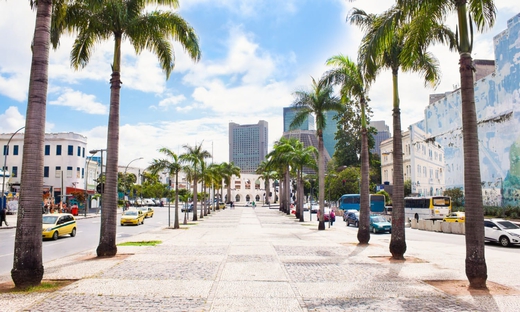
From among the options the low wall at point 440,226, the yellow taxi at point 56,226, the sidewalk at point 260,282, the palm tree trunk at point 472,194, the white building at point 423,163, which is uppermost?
the white building at point 423,163

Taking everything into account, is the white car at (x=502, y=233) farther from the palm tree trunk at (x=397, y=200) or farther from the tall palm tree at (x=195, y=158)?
the tall palm tree at (x=195, y=158)

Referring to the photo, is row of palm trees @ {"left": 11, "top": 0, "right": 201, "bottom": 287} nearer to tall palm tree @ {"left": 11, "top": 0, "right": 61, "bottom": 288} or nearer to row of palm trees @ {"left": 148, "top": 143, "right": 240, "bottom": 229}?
tall palm tree @ {"left": 11, "top": 0, "right": 61, "bottom": 288}

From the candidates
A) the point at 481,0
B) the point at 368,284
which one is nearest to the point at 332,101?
the point at 481,0

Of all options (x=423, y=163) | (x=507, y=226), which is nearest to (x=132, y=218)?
(x=507, y=226)

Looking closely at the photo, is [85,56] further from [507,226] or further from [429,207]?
[429,207]

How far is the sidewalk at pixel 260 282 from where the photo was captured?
8.07 m

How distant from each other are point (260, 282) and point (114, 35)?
10.4 metres

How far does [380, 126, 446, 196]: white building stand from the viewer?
5903 cm

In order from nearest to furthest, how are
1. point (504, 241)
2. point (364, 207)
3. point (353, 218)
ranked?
point (364, 207)
point (504, 241)
point (353, 218)

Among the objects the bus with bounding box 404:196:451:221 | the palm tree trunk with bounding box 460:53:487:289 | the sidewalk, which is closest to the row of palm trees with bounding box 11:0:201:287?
the sidewalk

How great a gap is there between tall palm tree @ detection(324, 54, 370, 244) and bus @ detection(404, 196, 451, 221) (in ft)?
79.4

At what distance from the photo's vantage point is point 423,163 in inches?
2466

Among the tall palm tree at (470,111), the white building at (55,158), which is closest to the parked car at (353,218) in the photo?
the tall palm tree at (470,111)

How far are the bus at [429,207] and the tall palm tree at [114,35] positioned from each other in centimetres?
3349
